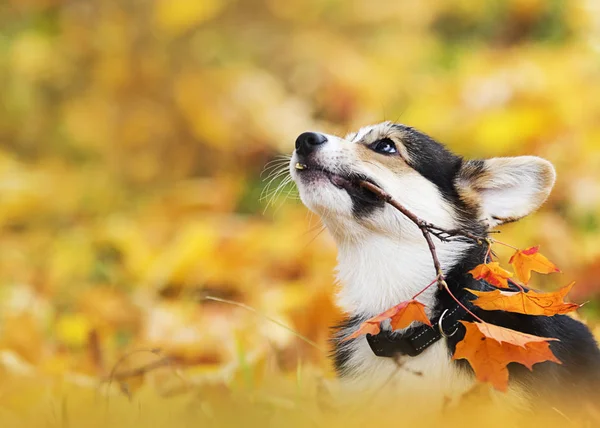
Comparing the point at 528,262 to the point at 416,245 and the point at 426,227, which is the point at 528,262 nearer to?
the point at 426,227

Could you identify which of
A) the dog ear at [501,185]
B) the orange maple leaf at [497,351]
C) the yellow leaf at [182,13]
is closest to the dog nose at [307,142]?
the dog ear at [501,185]

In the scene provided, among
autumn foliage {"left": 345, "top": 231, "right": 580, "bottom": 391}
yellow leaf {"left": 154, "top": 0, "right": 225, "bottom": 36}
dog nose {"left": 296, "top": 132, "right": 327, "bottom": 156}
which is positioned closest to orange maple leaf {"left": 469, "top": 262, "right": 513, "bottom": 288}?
autumn foliage {"left": 345, "top": 231, "right": 580, "bottom": 391}

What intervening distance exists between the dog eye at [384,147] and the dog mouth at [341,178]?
0.22 m

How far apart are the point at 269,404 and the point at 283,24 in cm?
530

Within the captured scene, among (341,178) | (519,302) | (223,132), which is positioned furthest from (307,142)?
(223,132)

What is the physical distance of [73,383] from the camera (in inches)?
108

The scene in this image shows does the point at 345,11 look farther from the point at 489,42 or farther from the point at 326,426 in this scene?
the point at 326,426

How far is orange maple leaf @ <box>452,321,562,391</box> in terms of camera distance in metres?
1.97

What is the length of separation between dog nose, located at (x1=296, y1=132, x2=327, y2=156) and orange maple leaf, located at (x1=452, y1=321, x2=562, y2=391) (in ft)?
2.42

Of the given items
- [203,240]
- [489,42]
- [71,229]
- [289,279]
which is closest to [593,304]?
[289,279]

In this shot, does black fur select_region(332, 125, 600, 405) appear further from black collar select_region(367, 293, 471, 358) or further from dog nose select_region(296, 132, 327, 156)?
dog nose select_region(296, 132, 327, 156)

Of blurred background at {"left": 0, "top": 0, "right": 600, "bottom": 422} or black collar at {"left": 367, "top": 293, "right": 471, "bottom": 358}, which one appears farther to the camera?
blurred background at {"left": 0, "top": 0, "right": 600, "bottom": 422}

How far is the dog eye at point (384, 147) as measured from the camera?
2.70 m

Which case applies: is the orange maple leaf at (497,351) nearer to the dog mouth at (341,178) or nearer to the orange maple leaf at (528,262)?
the orange maple leaf at (528,262)
